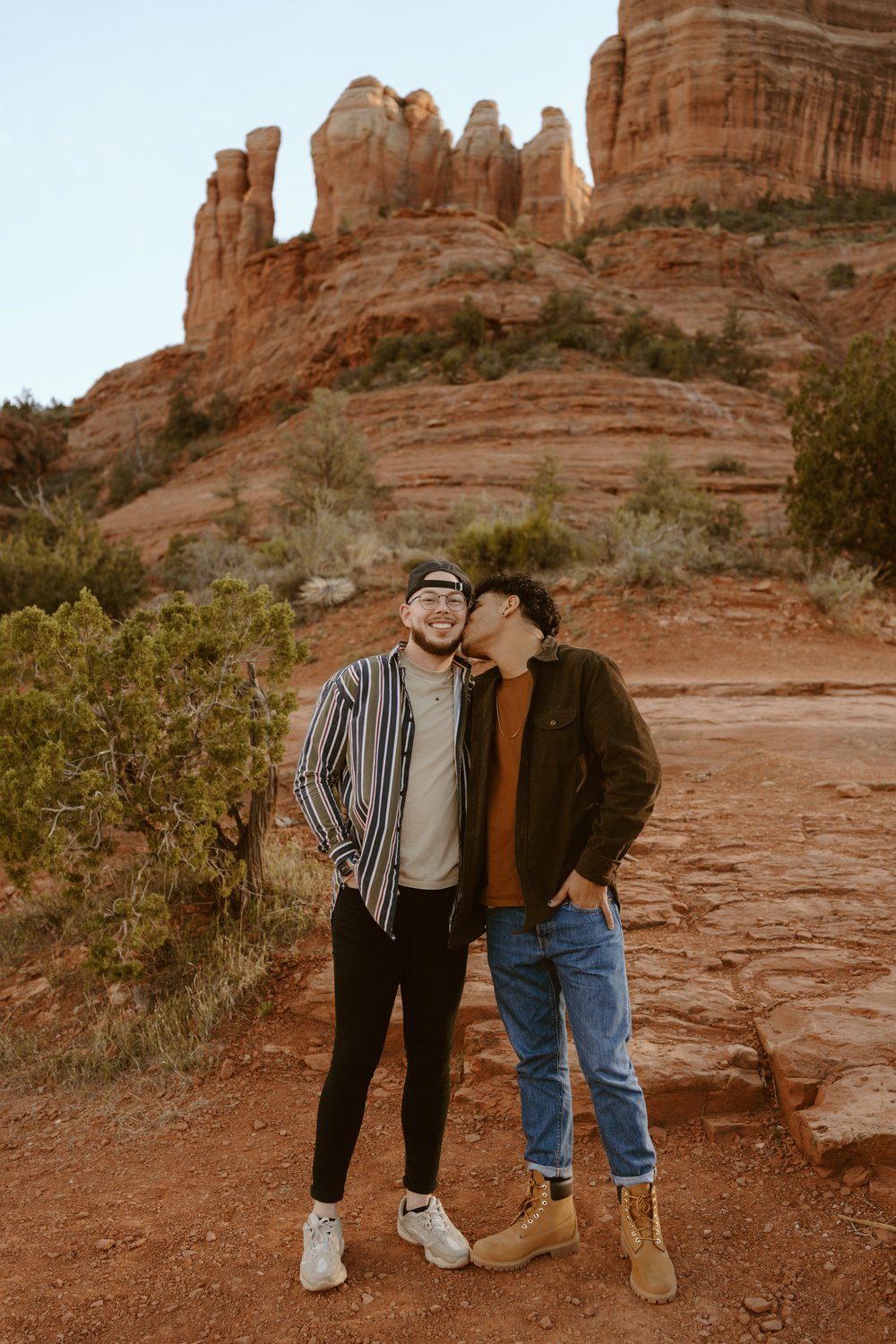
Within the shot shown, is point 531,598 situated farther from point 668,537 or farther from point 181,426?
point 181,426

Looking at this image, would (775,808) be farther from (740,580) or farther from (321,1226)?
(740,580)

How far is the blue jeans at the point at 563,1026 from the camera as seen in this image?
7.80 feet

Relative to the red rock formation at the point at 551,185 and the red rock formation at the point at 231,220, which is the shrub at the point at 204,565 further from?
the red rock formation at the point at 551,185

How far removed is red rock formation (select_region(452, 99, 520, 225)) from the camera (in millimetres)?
56250

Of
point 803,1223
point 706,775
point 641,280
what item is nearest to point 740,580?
point 706,775

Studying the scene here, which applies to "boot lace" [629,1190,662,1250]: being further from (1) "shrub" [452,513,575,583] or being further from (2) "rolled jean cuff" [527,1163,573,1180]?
(1) "shrub" [452,513,575,583]

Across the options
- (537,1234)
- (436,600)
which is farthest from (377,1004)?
(436,600)

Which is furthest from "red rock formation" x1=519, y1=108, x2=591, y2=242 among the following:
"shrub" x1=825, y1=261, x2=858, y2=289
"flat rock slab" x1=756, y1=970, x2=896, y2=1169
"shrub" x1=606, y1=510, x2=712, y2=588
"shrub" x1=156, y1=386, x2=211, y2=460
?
"flat rock slab" x1=756, y1=970, x2=896, y2=1169

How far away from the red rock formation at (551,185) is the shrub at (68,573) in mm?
48532

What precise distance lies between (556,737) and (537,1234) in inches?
54.9

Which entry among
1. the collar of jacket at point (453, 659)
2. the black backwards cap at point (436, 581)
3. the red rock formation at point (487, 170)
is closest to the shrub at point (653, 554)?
the collar of jacket at point (453, 659)

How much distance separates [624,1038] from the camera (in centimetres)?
241

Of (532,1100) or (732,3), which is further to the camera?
(732,3)

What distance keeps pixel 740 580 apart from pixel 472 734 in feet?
31.4
